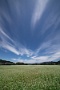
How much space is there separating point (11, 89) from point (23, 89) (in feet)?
3.35

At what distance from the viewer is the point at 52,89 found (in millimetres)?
9922

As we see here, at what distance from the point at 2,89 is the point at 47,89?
3.81 metres

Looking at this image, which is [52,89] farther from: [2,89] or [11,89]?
[2,89]

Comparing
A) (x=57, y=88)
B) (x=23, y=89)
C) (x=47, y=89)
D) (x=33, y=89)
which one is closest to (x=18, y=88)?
(x=23, y=89)

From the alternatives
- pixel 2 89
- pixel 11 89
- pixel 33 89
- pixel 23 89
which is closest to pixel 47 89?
pixel 33 89

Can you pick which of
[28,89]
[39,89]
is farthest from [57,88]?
[28,89]

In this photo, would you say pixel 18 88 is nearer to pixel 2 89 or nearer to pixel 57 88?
pixel 2 89

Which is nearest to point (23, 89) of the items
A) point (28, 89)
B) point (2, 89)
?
point (28, 89)

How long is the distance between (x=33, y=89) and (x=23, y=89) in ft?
2.70

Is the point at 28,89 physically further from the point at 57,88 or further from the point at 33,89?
Answer: the point at 57,88

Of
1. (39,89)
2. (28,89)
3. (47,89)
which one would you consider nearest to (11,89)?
(28,89)

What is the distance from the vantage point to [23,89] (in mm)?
9828

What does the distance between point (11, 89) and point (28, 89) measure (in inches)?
56.1

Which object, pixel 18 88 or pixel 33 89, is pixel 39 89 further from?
pixel 18 88
